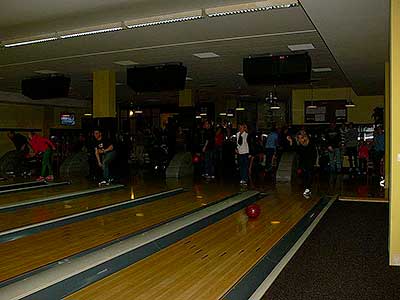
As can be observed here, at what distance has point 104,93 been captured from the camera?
10.5m

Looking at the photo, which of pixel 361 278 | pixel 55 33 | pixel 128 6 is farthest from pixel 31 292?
pixel 55 33

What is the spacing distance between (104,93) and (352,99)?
784 cm

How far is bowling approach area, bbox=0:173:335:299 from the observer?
321 cm

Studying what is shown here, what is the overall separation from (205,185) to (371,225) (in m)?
4.42

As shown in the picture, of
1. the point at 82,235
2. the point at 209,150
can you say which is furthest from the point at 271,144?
the point at 82,235

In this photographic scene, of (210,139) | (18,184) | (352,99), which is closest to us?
(18,184)

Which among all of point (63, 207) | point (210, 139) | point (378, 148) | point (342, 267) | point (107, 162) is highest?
point (210, 139)

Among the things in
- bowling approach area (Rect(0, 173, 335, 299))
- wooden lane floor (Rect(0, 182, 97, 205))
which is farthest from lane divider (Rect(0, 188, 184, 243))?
wooden lane floor (Rect(0, 182, 97, 205))

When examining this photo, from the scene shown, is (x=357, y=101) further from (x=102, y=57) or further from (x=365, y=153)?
(x=102, y=57)

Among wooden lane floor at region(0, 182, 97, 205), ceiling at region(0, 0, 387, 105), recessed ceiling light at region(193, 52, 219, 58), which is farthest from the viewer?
recessed ceiling light at region(193, 52, 219, 58)

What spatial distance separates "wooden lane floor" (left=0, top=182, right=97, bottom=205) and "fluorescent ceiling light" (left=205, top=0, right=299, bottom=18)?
422 centimetres

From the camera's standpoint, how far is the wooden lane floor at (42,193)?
730 centimetres

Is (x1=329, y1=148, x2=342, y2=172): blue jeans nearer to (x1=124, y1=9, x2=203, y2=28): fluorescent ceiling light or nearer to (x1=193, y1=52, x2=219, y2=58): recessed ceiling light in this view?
(x1=193, y1=52, x2=219, y2=58): recessed ceiling light

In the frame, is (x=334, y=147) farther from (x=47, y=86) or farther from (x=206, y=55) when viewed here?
(x=47, y=86)
